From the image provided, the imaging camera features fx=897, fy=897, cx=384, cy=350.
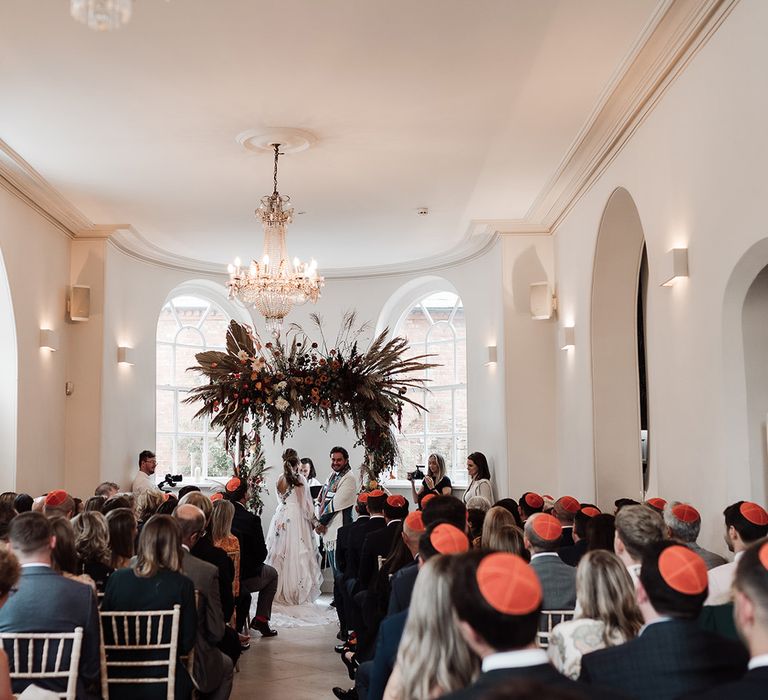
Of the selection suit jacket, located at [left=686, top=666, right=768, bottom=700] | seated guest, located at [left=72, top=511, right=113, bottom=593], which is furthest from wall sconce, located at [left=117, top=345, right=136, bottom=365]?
suit jacket, located at [left=686, top=666, right=768, bottom=700]

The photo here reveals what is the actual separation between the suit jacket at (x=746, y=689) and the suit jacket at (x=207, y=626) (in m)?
3.00

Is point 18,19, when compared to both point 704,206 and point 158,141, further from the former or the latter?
point 704,206

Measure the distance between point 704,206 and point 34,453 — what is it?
6.59 m

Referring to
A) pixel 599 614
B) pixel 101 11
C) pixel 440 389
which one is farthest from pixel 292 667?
pixel 440 389

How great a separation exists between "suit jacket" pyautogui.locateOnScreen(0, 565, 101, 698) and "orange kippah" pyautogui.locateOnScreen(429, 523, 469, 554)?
1456mm

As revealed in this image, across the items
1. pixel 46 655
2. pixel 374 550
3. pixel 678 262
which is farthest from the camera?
pixel 374 550

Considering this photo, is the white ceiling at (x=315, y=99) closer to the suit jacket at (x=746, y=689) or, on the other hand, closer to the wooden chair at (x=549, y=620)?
the wooden chair at (x=549, y=620)

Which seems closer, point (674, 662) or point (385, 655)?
point (674, 662)

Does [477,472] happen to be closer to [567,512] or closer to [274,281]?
[274,281]

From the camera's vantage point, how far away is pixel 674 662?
225 centimetres

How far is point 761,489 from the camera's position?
4.91 metres

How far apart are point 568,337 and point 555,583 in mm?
5228

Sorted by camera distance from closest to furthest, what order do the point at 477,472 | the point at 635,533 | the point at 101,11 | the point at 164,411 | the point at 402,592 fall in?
the point at 101,11
the point at 635,533
the point at 402,592
the point at 477,472
the point at 164,411

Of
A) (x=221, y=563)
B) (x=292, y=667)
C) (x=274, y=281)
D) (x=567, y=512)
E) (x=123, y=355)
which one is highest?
(x=274, y=281)
